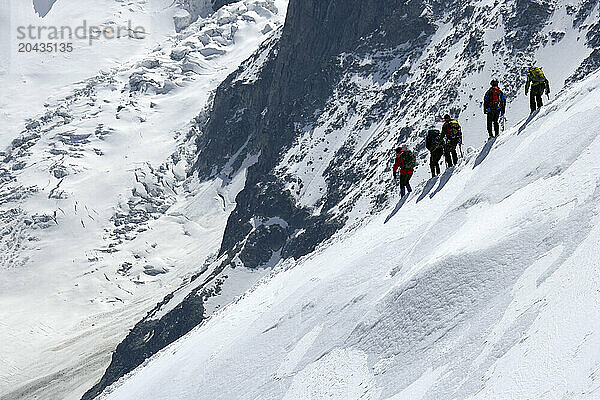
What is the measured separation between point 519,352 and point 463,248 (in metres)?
4.86

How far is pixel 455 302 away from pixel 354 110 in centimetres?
9680

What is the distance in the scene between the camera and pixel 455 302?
1529 cm

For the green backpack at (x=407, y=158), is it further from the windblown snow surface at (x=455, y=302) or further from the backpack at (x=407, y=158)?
the windblown snow surface at (x=455, y=302)

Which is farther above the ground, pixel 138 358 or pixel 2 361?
pixel 138 358

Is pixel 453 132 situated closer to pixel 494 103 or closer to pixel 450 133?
pixel 450 133

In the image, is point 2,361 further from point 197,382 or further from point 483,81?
point 197,382

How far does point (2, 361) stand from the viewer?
160 metres

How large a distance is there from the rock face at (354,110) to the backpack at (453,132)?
49783 millimetres

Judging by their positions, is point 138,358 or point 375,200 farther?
point 138,358

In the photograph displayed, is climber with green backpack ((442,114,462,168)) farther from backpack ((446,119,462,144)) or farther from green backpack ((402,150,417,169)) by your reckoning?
green backpack ((402,150,417,169))

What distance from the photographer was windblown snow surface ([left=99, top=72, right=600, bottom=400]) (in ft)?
39.4

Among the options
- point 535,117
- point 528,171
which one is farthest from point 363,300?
point 535,117

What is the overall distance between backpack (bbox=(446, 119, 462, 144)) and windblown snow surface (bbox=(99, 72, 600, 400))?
3.12ft

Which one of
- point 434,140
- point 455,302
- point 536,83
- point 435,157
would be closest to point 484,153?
point 434,140
